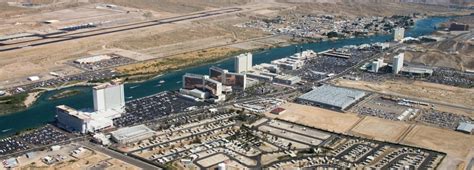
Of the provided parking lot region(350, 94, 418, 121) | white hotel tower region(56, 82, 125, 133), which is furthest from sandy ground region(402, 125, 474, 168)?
white hotel tower region(56, 82, 125, 133)

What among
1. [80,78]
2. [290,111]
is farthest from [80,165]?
[80,78]

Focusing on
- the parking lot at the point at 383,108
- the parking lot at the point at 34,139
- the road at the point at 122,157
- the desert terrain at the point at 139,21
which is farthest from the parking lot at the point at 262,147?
the desert terrain at the point at 139,21

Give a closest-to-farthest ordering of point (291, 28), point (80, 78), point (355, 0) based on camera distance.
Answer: point (80, 78) → point (291, 28) → point (355, 0)

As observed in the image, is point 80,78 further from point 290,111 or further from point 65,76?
point 290,111

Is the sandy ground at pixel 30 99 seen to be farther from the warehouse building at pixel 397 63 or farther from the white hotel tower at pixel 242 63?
the warehouse building at pixel 397 63

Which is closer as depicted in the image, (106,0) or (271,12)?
(271,12)

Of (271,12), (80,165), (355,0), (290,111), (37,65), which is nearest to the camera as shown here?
(80,165)
